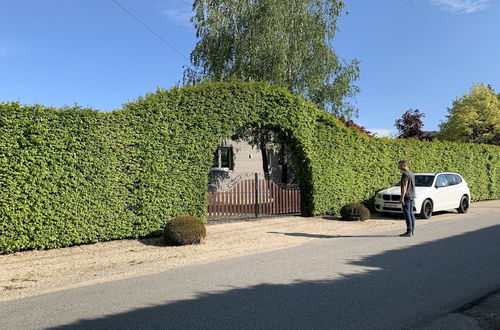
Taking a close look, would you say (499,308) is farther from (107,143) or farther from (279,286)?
(107,143)

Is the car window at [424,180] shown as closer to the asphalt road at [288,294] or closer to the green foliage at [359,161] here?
the green foliage at [359,161]

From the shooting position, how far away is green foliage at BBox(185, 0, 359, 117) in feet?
58.8

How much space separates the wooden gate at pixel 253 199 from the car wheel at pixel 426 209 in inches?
168

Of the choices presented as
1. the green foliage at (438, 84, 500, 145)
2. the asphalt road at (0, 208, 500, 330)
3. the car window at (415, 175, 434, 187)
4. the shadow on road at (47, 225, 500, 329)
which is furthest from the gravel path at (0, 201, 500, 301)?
the green foliage at (438, 84, 500, 145)

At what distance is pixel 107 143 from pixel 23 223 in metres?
2.52

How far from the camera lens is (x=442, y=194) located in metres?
14.1

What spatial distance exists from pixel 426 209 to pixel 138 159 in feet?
31.7

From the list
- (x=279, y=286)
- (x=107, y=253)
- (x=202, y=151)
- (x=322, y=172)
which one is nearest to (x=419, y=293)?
(x=279, y=286)

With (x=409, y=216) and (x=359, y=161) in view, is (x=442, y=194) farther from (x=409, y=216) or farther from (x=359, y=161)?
(x=409, y=216)

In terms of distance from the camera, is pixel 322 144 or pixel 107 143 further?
pixel 322 144

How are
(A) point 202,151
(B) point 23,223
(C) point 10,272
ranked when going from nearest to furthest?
(C) point 10,272 → (B) point 23,223 → (A) point 202,151

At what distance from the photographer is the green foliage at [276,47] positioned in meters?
17.9

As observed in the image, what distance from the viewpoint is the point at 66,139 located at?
29.3ft

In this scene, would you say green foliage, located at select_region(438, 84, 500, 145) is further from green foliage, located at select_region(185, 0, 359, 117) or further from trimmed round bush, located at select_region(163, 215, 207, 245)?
trimmed round bush, located at select_region(163, 215, 207, 245)
